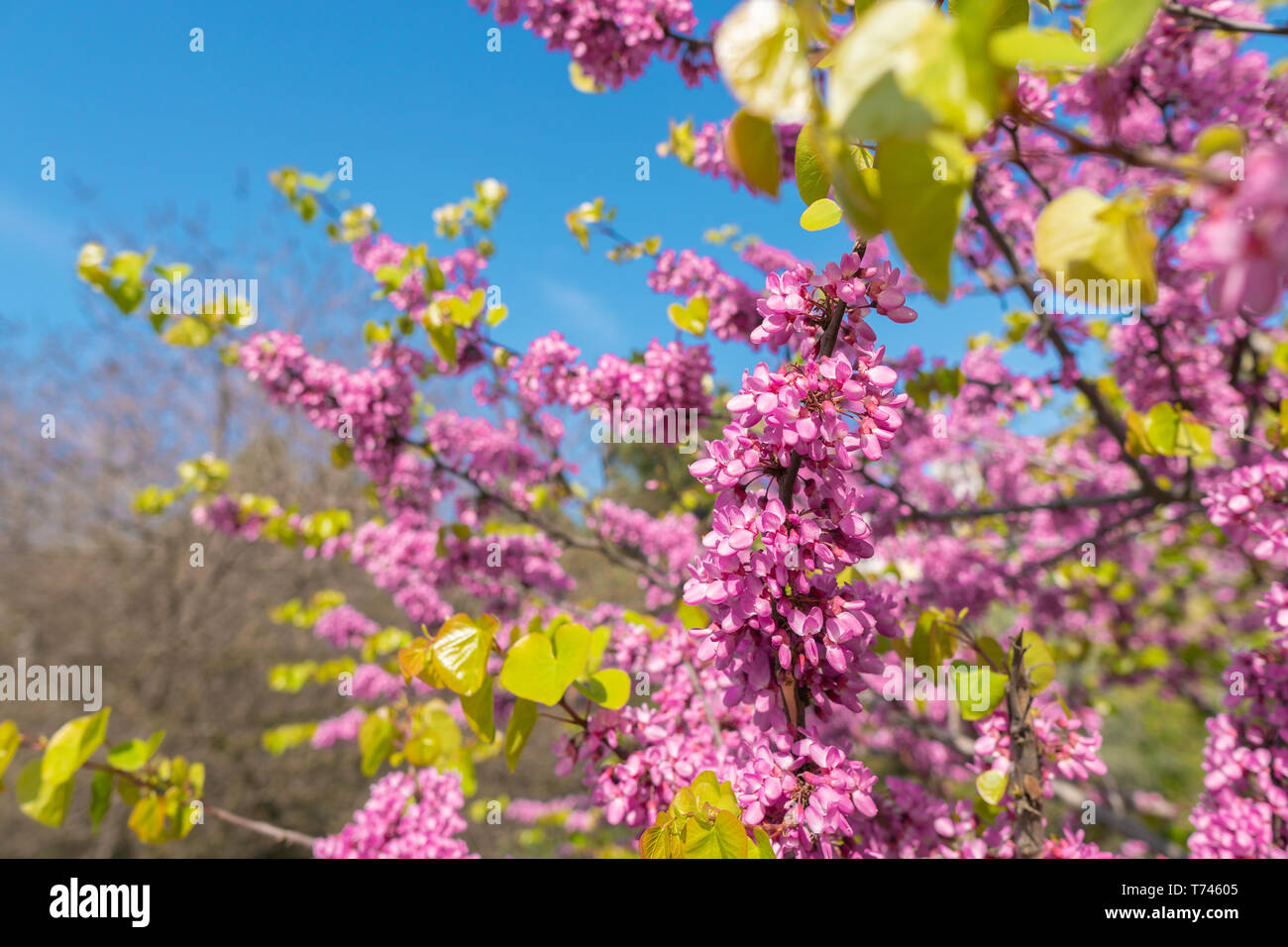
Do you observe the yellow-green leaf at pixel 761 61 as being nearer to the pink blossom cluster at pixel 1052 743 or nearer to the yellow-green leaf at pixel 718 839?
the yellow-green leaf at pixel 718 839

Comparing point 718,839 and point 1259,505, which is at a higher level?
point 1259,505

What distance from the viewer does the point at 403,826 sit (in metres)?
1.84

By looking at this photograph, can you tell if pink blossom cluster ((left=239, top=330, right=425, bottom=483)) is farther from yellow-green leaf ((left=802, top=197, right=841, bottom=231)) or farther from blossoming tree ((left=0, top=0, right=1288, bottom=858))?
yellow-green leaf ((left=802, top=197, right=841, bottom=231))

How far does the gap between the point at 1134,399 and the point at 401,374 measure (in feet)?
12.2

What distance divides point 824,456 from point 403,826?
1754mm

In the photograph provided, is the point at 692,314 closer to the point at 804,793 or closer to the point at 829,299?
the point at 829,299

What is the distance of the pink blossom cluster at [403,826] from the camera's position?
176 cm

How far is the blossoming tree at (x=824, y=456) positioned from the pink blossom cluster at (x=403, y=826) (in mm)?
13

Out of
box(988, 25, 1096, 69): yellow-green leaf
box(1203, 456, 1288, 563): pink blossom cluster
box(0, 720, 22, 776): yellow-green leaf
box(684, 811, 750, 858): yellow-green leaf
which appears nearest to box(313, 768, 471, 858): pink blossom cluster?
box(0, 720, 22, 776): yellow-green leaf

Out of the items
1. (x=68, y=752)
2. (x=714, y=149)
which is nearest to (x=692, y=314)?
(x=714, y=149)

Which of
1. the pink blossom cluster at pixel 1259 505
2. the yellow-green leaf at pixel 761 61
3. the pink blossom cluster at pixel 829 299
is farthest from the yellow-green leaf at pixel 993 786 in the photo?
the yellow-green leaf at pixel 761 61

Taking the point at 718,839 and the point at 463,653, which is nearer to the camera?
the point at 718,839

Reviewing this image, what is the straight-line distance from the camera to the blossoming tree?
47cm
